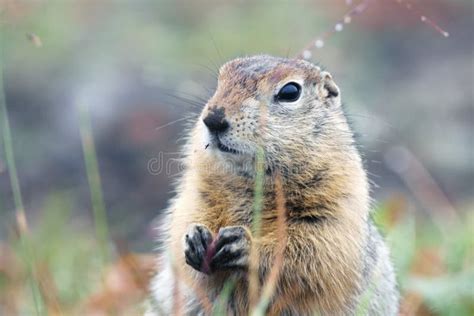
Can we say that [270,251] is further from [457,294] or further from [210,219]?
[457,294]

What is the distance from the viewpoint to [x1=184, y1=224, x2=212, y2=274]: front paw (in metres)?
3.82

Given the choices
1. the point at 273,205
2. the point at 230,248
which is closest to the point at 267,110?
the point at 273,205

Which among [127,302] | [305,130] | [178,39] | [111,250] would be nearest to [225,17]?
[178,39]

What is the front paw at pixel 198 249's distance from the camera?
12.5 ft

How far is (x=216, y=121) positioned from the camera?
150 inches

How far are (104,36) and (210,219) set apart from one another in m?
7.80

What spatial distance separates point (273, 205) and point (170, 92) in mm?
6089

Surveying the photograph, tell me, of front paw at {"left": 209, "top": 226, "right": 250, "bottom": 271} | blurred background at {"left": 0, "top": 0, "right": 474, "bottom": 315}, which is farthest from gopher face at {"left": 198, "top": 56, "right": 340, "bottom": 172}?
blurred background at {"left": 0, "top": 0, "right": 474, "bottom": 315}

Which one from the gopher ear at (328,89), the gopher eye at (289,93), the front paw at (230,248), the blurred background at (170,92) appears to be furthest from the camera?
the blurred background at (170,92)

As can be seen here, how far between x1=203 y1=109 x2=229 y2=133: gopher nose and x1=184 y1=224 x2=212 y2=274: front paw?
0.44 m

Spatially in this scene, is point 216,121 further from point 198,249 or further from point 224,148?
point 198,249

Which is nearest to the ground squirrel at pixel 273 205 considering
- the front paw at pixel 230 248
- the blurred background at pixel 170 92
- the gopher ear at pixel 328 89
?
the front paw at pixel 230 248

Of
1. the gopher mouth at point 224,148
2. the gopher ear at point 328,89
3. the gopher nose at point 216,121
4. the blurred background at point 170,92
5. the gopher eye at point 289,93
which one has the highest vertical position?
the blurred background at point 170,92

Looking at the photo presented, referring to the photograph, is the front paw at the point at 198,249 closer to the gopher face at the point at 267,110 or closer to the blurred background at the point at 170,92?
the gopher face at the point at 267,110
